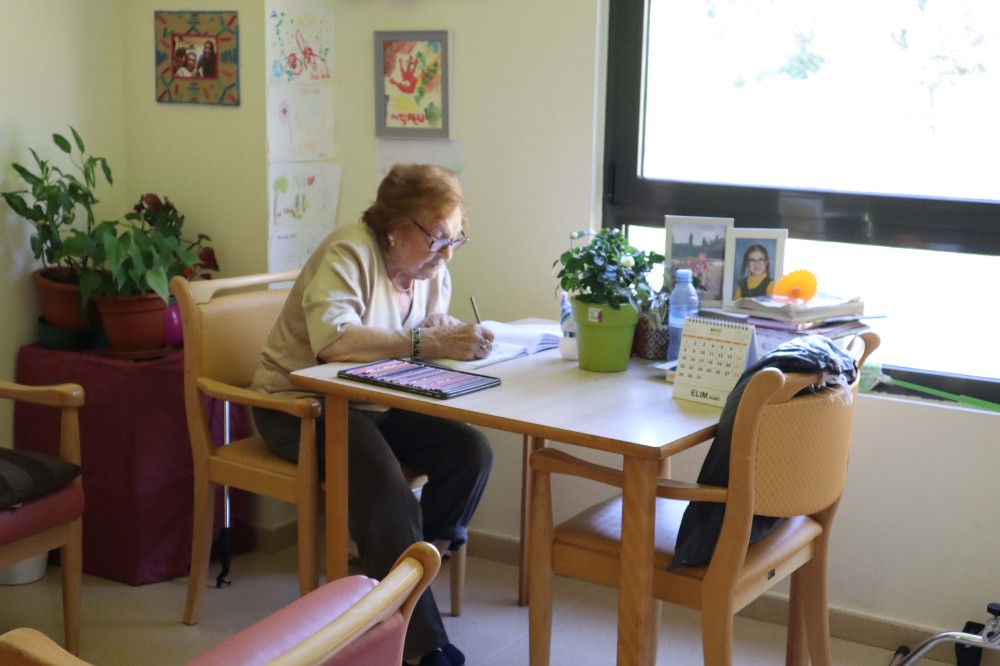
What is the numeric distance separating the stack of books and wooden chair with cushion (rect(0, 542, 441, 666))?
129cm

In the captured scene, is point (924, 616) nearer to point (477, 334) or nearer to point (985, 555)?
point (985, 555)

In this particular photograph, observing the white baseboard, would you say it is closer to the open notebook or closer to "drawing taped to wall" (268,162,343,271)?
the open notebook

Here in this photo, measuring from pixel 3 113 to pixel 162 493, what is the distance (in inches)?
43.8

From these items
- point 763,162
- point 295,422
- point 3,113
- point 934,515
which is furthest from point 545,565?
point 3,113

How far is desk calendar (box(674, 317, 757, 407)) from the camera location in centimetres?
226

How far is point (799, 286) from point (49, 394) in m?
1.73

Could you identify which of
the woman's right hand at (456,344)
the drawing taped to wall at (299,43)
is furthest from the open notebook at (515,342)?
the drawing taped to wall at (299,43)

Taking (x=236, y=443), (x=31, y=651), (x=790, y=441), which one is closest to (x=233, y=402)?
(x=236, y=443)

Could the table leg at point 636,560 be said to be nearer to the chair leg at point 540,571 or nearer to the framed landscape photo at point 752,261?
the chair leg at point 540,571

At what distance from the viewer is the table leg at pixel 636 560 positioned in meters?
1.99

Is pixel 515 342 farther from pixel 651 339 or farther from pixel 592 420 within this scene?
pixel 592 420

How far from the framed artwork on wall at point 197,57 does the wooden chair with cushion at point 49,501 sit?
110 cm

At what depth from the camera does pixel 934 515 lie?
8.95 feet

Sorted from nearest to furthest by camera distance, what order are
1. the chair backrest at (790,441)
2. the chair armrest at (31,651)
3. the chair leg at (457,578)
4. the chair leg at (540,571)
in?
the chair armrest at (31,651), the chair backrest at (790,441), the chair leg at (540,571), the chair leg at (457,578)
